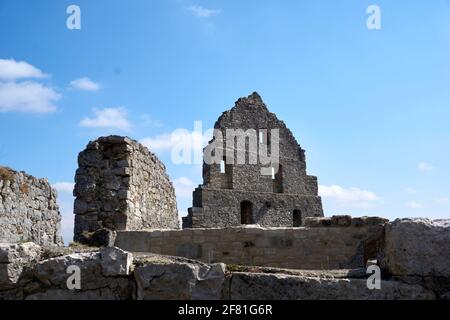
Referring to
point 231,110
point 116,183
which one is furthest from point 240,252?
point 231,110

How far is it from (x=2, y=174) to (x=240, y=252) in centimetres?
460

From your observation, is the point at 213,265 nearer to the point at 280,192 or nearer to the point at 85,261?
the point at 85,261

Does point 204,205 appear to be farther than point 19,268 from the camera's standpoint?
Yes

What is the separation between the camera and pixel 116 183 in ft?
31.4

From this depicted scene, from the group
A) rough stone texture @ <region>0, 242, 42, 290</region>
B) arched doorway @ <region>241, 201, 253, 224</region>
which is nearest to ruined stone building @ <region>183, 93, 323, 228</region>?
arched doorway @ <region>241, 201, 253, 224</region>

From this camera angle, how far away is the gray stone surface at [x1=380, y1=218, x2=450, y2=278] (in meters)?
3.60

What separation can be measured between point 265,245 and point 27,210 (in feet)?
16.1

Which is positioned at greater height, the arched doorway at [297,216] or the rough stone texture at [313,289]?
the arched doorway at [297,216]

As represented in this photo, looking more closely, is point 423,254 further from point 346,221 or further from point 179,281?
point 346,221

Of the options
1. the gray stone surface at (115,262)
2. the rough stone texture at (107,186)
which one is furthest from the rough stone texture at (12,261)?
the rough stone texture at (107,186)

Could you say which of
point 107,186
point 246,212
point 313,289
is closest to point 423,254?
point 313,289

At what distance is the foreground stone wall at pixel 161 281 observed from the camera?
3557 mm

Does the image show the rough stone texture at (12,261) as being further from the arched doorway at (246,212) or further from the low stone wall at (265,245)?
the arched doorway at (246,212)

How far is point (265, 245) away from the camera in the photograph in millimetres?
7074
